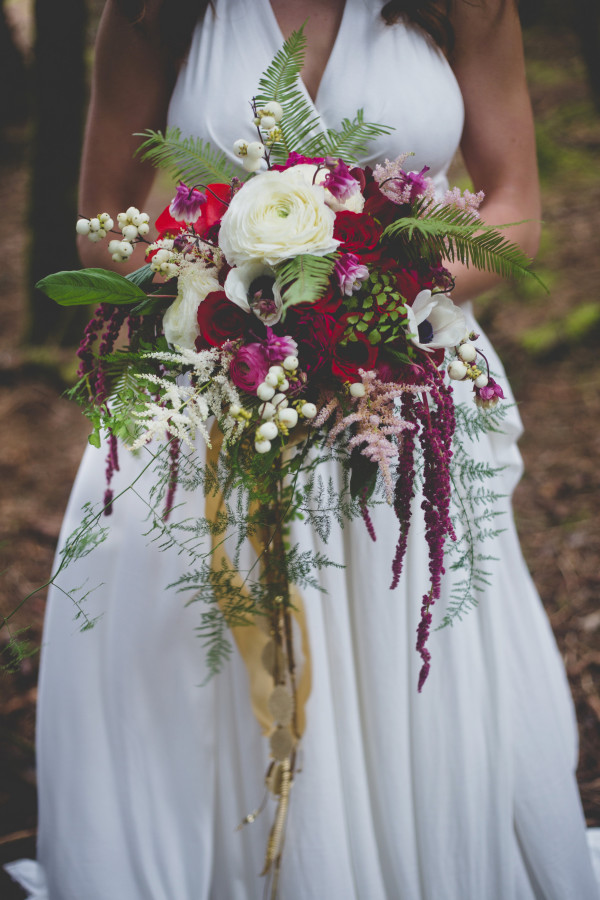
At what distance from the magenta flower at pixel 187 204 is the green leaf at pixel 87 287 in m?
0.14

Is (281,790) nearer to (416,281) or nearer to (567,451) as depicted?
(416,281)

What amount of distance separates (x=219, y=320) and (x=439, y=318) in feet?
1.12

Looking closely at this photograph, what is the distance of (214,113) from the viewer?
5.07 feet

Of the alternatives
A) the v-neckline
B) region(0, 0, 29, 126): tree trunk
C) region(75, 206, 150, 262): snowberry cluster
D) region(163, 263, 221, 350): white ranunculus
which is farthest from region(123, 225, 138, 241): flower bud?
region(0, 0, 29, 126): tree trunk

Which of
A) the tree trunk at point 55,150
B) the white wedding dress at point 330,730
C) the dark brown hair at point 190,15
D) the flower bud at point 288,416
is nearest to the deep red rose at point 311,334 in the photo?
the flower bud at point 288,416

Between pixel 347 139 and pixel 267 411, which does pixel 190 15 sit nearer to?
pixel 347 139

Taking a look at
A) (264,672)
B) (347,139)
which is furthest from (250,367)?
(264,672)

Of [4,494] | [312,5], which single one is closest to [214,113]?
[312,5]

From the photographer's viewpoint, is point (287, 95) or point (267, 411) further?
point (287, 95)

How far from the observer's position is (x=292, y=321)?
103cm

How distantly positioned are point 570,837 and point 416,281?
1.54 m

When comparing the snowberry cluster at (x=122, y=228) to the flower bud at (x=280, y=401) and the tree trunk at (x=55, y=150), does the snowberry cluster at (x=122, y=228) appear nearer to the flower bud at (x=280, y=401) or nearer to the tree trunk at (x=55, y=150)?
the flower bud at (x=280, y=401)

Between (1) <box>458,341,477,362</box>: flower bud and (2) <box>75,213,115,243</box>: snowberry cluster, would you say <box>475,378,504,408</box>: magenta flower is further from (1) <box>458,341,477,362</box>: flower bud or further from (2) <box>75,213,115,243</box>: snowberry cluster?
(2) <box>75,213,115,243</box>: snowberry cluster

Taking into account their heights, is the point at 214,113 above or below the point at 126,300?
above
